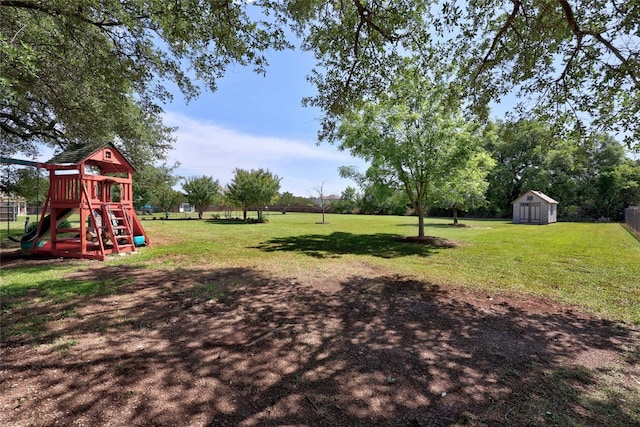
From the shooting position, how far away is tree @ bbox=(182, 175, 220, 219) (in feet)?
91.4

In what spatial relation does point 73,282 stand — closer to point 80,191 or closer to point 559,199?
point 80,191

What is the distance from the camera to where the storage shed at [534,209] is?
26016 millimetres

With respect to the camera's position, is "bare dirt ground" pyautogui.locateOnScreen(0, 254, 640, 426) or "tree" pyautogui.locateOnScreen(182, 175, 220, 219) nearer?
"bare dirt ground" pyautogui.locateOnScreen(0, 254, 640, 426)

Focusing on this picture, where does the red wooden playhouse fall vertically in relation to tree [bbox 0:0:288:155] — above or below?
below

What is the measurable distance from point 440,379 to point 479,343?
1.10 meters

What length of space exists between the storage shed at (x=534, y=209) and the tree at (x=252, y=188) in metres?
22.8

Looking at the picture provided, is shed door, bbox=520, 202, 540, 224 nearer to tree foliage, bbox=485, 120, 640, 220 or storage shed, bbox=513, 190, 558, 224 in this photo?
storage shed, bbox=513, 190, 558, 224

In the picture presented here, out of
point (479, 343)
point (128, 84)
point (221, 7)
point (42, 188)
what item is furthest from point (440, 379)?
point (42, 188)

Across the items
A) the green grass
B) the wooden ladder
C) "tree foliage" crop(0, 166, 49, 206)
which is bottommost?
the green grass

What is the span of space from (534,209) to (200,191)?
31.2 metres

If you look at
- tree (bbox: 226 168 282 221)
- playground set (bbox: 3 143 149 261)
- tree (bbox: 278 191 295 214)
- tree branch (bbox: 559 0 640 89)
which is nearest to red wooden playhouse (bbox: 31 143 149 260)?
playground set (bbox: 3 143 149 261)

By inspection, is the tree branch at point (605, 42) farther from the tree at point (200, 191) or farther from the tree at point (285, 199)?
the tree at point (285, 199)

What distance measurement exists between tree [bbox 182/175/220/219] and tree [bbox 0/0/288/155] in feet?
60.1

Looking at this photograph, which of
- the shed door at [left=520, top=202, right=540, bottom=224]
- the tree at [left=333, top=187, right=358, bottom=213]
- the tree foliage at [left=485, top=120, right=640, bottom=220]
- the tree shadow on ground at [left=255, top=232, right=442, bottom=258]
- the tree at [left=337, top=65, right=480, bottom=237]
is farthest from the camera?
the tree at [left=333, top=187, right=358, bottom=213]
